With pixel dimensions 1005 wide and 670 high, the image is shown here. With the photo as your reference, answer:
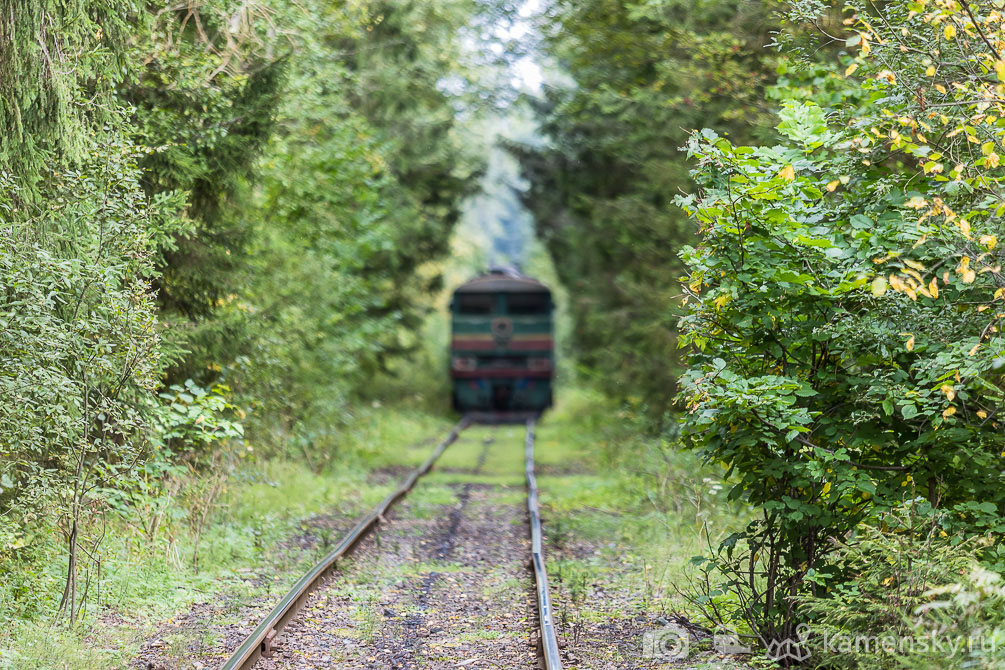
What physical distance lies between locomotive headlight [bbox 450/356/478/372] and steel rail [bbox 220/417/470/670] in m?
12.4

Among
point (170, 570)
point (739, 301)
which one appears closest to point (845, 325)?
point (739, 301)

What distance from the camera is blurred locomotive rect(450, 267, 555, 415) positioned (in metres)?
23.5

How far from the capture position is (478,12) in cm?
1723

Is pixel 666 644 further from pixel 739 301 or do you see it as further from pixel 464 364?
pixel 464 364

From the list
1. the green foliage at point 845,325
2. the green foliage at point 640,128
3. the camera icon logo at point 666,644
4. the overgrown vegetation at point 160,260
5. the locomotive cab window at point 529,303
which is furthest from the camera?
the locomotive cab window at point 529,303

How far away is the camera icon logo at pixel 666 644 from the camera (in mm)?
5645

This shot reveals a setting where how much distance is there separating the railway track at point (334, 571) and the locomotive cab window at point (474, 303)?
470 inches

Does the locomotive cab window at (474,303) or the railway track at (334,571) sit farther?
the locomotive cab window at (474,303)

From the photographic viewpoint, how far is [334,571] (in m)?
7.71

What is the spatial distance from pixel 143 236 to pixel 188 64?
256 centimetres

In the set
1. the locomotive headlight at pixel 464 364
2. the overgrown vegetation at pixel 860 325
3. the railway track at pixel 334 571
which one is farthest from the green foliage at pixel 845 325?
the locomotive headlight at pixel 464 364

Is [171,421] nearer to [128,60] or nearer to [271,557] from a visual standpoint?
[271,557]

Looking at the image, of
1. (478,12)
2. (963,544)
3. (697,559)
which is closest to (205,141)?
(697,559)

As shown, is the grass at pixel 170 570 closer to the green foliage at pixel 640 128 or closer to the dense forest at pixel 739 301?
the dense forest at pixel 739 301
